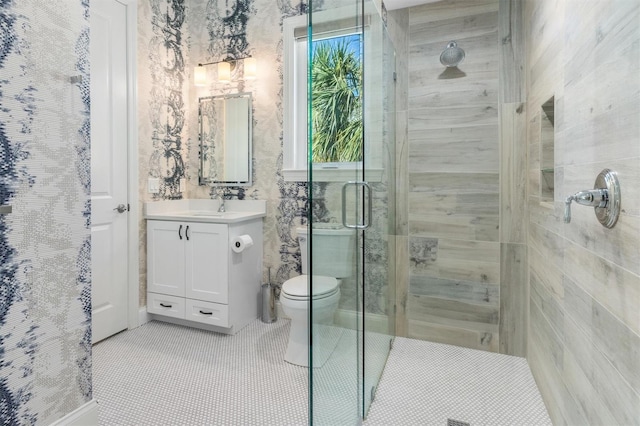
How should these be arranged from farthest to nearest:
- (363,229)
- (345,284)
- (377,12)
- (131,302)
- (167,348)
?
(131,302)
(167,348)
(377,12)
(363,229)
(345,284)

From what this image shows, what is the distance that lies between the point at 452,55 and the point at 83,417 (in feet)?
8.84

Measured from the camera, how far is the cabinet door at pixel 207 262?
2.53 metres

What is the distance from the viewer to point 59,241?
143 cm

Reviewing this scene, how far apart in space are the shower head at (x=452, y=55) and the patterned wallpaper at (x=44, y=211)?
6.36ft

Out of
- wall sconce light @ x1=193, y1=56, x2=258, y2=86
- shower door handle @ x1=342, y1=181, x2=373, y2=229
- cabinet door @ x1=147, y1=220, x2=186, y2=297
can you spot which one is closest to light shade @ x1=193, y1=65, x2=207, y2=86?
wall sconce light @ x1=193, y1=56, x2=258, y2=86

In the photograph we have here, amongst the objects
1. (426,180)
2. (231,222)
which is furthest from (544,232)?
(231,222)

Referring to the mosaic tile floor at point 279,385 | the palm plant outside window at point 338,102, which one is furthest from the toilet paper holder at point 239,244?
the palm plant outside window at point 338,102

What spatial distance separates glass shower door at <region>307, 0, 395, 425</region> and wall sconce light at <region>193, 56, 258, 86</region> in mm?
1446

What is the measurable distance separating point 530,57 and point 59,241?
2.51 metres

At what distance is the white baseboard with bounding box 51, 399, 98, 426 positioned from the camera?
144 cm

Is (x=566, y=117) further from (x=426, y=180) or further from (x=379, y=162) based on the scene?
(x=426, y=180)

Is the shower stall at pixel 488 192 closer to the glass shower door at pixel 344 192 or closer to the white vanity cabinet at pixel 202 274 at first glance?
the glass shower door at pixel 344 192

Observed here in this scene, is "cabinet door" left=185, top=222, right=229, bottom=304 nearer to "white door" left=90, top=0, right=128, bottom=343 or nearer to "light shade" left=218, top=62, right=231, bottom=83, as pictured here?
"white door" left=90, top=0, right=128, bottom=343

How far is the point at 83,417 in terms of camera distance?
151 centimetres
